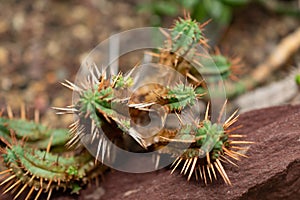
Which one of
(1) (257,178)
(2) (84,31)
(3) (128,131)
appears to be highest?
(2) (84,31)

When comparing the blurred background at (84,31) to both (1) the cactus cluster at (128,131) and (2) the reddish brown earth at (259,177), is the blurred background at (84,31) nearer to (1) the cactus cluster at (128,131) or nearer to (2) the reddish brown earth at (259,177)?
(1) the cactus cluster at (128,131)

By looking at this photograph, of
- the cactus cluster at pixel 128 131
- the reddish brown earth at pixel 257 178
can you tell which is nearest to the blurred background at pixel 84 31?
the cactus cluster at pixel 128 131

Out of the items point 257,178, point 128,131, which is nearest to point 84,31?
point 128,131

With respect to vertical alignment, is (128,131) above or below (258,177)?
above

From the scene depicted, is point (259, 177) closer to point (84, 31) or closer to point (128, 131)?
point (128, 131)

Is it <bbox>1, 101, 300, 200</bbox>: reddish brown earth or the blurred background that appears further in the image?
the blurred background

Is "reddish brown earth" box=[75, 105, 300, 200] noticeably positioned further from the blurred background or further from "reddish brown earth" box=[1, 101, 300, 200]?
the blurred background

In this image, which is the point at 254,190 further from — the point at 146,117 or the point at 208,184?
the point at 146,117

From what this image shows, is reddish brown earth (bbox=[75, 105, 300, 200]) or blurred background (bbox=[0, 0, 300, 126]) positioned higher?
blurred background (bbox=[0, 0, 300, 126])

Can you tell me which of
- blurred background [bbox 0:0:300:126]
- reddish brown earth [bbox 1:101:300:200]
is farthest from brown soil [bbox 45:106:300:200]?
blurred background [bbox 0:0:300:126]
